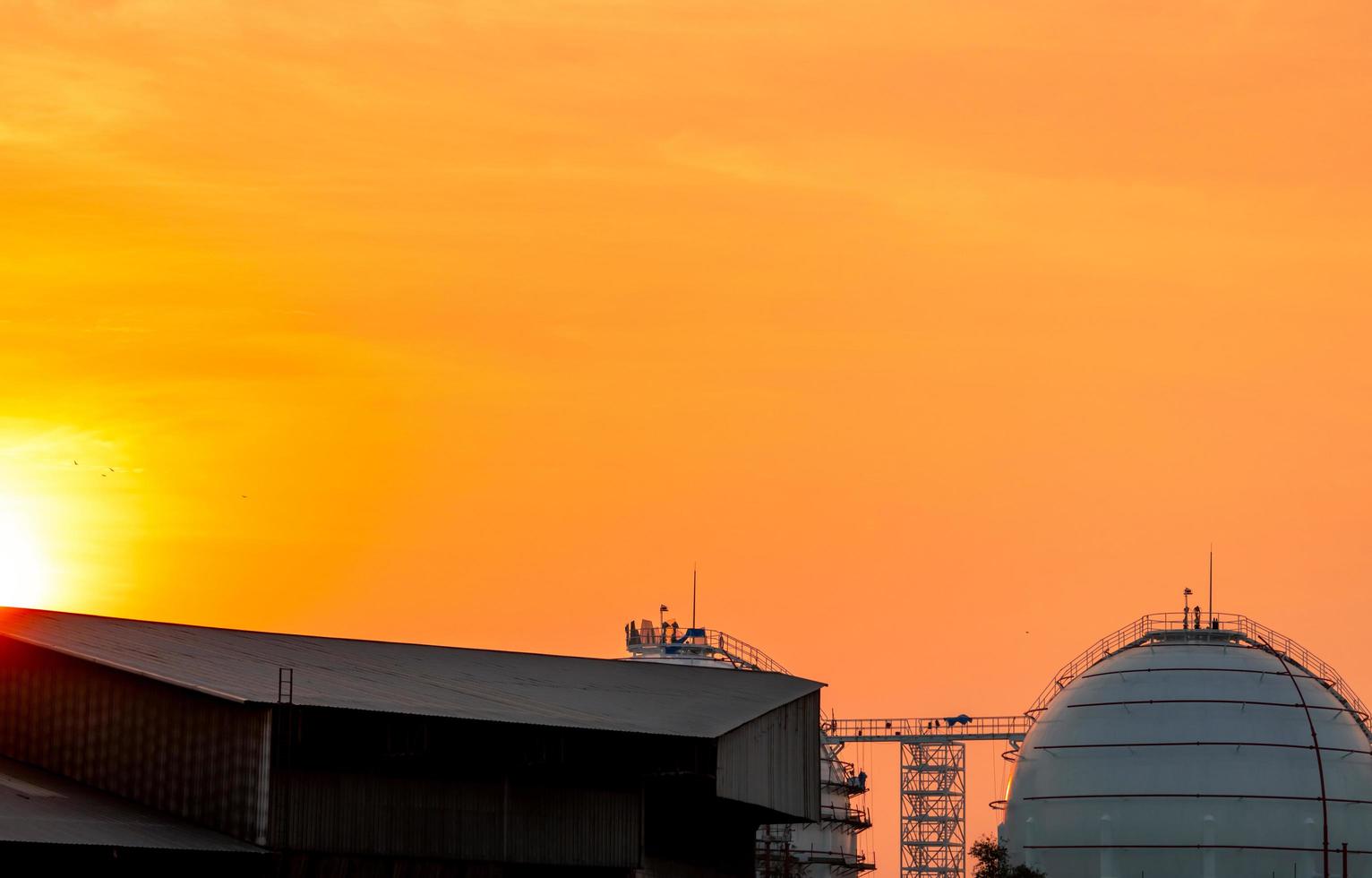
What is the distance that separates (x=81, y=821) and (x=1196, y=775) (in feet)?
171

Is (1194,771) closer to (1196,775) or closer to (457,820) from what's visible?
(1196,775)

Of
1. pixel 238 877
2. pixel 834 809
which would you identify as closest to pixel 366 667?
pixel 238 877

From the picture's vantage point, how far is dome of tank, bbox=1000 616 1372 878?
86562 millimetres

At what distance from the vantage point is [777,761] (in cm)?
6344

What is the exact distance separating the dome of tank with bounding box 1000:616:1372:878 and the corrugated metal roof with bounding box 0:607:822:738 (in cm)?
2431

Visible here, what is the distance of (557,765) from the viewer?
184ft

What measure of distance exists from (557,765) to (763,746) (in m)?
8.37

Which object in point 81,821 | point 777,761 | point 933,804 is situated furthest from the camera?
point 933,804

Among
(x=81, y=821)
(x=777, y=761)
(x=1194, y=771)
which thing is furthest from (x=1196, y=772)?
(x=81, y=821)

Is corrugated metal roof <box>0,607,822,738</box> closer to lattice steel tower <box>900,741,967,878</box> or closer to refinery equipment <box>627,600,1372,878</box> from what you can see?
refinery equipment <box>627,600,1372,878</box>

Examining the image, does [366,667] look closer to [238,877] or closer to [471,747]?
[471,747]

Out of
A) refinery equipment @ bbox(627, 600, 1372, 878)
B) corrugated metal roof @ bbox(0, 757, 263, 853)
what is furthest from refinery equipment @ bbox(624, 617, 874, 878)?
corrugated metal roof @ bbox(0, 757, 263, 853)

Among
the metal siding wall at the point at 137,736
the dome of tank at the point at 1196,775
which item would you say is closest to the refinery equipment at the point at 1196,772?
the dome of tank at the point at 1196,775

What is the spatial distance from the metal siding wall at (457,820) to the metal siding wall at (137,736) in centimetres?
130
